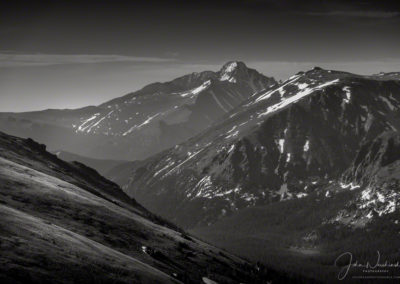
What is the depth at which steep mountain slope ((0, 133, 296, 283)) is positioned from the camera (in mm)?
81250

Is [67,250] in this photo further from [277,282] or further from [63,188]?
[277,282]

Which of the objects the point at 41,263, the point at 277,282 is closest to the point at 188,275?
the point at 41,263

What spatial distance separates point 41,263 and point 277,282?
12218 centimetres

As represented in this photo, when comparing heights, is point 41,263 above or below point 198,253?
above

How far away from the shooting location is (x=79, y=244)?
99.6 metres

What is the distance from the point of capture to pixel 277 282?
186 m

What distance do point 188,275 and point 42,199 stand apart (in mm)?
42209

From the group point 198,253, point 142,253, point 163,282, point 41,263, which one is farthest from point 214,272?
point 41,263

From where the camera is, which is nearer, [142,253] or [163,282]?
[163,282]

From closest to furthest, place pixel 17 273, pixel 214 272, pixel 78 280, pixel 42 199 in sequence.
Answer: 1. pixel 17 273
2. pixel 78 280
3. pixel 42 199
4. pixel 214 272

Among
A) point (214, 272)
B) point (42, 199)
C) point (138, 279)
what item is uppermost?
point (42, 199)

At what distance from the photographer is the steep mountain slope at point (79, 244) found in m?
81.2

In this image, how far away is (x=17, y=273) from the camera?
72.4m

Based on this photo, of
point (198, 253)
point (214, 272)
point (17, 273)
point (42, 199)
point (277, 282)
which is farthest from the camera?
point (277, 282)
